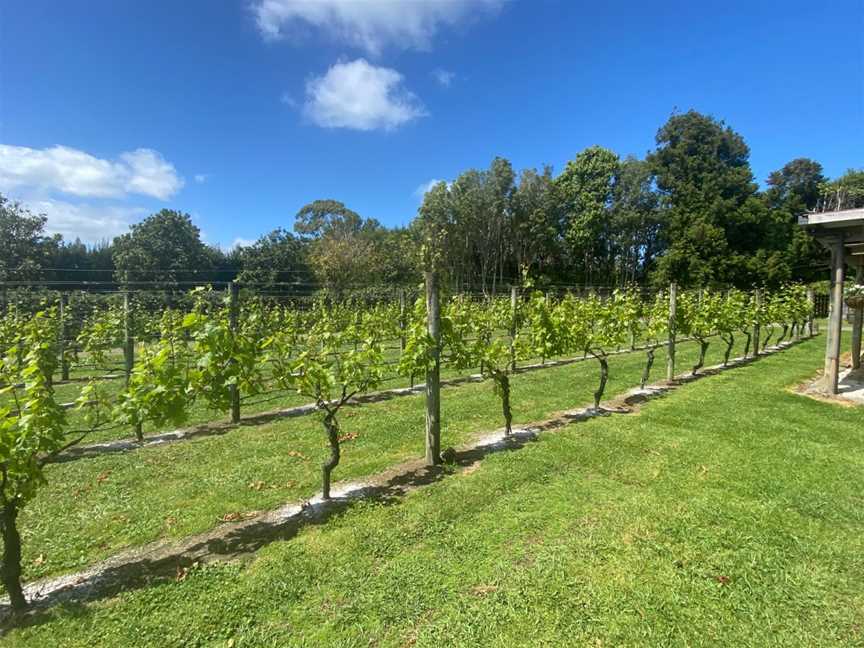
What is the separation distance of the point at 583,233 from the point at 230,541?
27940 millimetres

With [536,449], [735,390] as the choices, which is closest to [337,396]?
[536,449]

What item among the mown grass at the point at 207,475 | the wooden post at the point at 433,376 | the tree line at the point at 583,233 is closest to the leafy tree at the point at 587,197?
the tree line at the point at 583,233

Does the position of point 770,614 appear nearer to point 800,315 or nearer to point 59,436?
point 59,436

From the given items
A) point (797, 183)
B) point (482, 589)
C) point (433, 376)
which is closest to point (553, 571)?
point (482, 589)

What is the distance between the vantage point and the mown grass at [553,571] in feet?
6.97

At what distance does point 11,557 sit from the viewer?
229 centimetres

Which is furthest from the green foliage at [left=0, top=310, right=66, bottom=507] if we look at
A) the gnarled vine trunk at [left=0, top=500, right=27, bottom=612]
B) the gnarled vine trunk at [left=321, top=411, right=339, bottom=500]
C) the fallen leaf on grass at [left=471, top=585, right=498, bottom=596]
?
the fallen leaf on grass at [left=471, top=585, right=498, bottom=596]

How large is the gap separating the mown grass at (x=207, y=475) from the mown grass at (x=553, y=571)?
0.77 meters

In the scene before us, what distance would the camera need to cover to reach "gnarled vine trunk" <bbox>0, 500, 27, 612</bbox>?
2283 millimetres

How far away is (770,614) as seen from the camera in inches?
86.4

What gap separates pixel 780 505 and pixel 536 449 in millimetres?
2012

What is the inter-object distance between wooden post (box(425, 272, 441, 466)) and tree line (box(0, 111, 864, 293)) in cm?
2092

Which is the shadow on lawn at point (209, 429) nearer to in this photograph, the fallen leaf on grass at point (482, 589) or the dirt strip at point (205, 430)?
the dirt strip at point (205, 430)

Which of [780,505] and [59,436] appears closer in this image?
[59,436]
